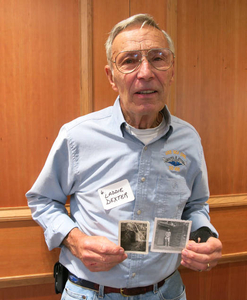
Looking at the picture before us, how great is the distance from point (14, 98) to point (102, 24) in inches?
26.4

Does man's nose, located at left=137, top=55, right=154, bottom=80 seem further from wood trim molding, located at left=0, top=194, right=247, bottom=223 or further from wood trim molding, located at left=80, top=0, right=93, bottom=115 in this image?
wood trim molding, located at left=0, top=194, right=247, bottom=223

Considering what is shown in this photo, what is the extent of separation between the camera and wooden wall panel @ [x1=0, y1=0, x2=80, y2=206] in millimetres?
1440

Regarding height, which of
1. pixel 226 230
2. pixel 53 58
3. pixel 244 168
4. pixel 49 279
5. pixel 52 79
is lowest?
pixel 49 279

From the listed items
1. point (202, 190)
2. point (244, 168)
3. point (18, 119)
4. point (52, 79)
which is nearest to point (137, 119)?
point (202, 190)

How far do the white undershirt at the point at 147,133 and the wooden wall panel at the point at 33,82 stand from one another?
0.50 metres

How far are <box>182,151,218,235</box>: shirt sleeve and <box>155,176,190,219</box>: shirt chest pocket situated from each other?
0.37ft

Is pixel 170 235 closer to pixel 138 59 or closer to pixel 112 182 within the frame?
pixel 112 182

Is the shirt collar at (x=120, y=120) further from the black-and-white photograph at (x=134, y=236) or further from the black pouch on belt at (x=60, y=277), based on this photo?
the black pouch on belt at (x=60, y=277)

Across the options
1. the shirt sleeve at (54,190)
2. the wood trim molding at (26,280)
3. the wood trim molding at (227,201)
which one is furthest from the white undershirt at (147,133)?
the wood trim molding at (26,280)

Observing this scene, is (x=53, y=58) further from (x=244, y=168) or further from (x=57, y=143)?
(x=244, y=168)

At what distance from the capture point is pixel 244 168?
1857 mm

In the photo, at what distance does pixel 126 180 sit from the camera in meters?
1.14

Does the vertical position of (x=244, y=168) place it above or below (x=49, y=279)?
above

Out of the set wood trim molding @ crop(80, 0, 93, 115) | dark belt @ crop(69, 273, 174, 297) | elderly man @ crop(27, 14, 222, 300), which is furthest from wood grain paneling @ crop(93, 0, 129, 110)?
dark belt @ crop(69, 273, 174, 297)
